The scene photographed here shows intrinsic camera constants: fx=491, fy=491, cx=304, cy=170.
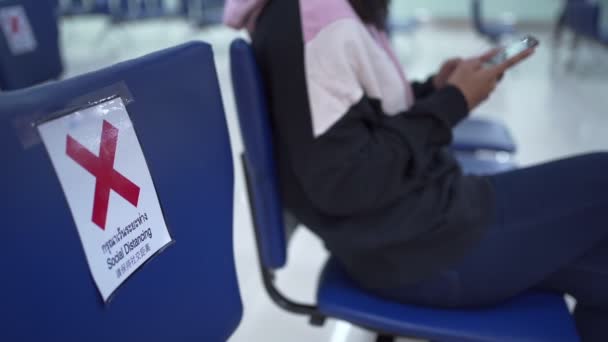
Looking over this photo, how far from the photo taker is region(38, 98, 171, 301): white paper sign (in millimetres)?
397

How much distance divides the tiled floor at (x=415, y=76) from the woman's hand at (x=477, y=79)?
416mm

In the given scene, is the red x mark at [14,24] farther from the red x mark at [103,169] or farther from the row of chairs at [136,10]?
the row of chairs at [136,10]

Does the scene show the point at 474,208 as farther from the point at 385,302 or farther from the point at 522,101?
the point at 522,101

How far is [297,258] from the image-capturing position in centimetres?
159

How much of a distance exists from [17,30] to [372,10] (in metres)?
1.19

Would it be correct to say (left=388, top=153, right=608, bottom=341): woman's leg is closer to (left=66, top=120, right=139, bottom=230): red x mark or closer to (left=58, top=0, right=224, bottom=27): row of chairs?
(left=66, top=120, right=139, bottom=230): red x mark

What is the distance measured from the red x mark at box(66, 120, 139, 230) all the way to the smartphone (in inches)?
28.1

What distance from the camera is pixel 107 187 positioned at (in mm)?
434

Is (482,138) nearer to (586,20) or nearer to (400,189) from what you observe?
(400,189)

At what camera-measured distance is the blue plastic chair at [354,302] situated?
2.36 feet

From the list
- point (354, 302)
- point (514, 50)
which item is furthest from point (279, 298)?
point (514, 50)

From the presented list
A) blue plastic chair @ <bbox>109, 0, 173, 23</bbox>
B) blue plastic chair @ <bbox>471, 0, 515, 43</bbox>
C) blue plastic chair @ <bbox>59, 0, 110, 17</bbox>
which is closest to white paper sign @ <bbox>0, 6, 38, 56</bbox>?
blue plastic chair @ <bbox>471, 0, 515, 43</bbox>

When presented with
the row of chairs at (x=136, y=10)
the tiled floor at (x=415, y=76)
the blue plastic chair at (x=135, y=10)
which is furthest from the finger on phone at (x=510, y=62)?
the blue plastic chair at (x=135, y=10)

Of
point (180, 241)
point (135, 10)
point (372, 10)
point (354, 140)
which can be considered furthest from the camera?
point (135, 10)
